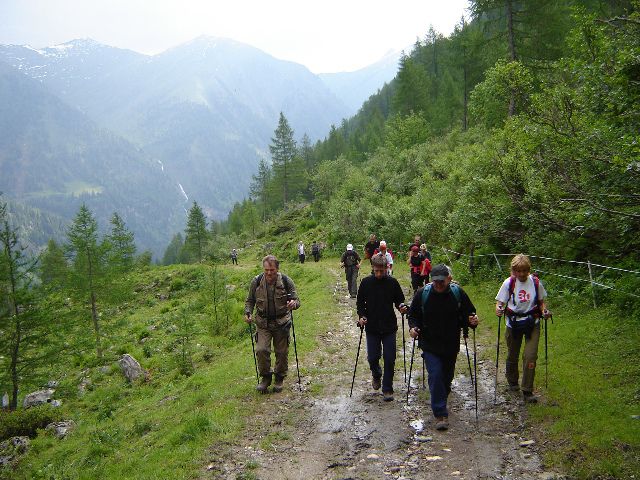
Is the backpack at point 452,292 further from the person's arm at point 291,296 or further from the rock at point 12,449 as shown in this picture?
the rock at point 12,449

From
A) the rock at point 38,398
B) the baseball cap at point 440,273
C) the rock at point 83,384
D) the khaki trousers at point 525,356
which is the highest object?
the baseball cap at point 440,273

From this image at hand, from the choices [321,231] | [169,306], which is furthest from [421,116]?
[169,306]

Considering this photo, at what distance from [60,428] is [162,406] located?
5441 mm

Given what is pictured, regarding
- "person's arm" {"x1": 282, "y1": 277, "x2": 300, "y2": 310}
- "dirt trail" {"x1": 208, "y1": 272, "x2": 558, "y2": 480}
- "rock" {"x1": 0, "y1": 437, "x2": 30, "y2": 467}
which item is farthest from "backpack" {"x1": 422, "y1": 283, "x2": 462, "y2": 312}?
"rock" {"x1": 0, "y1": 437, "x2": 30, "y2": 467}

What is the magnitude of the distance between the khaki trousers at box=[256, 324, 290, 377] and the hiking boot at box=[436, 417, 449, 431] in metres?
3.45

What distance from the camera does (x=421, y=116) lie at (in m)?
53.4

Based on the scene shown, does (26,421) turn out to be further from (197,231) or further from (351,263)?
(197,231)

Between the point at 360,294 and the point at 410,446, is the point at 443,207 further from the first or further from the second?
the point at 410,446

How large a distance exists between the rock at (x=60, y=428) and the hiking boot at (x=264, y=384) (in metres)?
8.29

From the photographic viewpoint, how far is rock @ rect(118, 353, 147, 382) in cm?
1753

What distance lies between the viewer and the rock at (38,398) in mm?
18266

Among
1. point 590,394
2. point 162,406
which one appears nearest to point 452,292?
point 590,394

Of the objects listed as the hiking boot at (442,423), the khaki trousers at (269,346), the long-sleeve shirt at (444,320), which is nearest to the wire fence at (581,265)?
the long-sleeve shirt at (444,320)

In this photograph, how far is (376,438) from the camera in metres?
6.97
